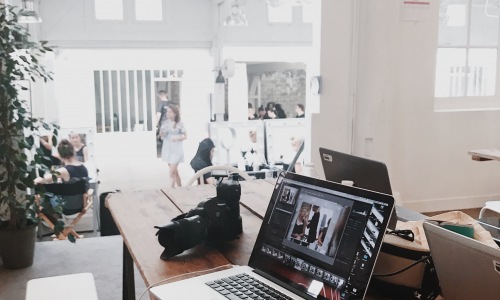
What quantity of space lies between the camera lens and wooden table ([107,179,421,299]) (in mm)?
32

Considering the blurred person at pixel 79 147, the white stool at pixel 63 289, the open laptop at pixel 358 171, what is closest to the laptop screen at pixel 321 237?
the open laptop at pixel 358 171

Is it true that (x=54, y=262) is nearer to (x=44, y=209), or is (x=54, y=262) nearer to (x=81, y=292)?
(x=44, y=209)

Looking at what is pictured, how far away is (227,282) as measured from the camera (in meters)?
1.44

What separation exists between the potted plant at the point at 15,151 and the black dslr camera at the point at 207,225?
2397mm

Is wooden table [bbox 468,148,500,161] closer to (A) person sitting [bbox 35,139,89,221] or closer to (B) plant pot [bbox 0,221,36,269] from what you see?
(B) plant pot [bbox 0,221,36,269]

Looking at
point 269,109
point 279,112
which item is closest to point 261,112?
point 269,109

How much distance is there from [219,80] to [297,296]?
8043 mm

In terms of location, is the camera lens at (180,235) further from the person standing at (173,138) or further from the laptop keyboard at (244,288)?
the person standing at (173,138)

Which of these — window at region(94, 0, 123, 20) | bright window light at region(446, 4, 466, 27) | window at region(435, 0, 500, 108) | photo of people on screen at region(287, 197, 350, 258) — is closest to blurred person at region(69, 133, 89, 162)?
window at region(94, 0, 123, 20)

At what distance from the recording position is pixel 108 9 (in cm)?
873

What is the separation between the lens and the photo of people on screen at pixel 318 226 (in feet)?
4.36

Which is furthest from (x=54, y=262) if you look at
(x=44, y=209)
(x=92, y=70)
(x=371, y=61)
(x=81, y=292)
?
(x=92, y=70)

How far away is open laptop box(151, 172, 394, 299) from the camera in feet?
4.13

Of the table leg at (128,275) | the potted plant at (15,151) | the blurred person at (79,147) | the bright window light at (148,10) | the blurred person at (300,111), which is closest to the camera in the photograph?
the table leg at (128,275)
